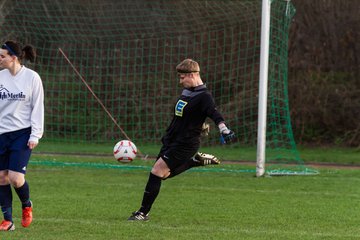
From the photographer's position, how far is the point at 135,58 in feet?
78.1

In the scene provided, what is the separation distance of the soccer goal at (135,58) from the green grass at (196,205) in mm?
5454

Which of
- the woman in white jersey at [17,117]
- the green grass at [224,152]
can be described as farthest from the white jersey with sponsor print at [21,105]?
the green grass at [224,152]

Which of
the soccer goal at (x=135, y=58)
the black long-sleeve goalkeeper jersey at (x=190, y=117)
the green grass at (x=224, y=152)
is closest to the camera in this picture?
the black long-sleeve goalkeeper jersey at (x=190, y=117)

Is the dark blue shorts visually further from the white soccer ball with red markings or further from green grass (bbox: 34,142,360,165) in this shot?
green grass (bbox: 34,142,360,165)

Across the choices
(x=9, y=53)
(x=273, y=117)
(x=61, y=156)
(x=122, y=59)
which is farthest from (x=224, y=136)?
Result: (x=122, y=59)

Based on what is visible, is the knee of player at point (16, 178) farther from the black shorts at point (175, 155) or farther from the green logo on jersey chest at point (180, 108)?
the green logo on jersey chest at point (180, 108)

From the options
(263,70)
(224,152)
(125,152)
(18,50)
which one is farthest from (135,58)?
(18,50)

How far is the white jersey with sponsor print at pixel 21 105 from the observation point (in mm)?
8227

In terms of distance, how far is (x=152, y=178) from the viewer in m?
9.34

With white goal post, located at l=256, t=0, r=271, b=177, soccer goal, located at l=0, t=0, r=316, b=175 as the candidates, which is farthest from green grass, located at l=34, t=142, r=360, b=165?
white goal post, located at l=256, t=0, r=271, b=177

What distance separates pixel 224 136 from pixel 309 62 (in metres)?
20.0

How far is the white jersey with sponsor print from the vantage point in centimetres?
823

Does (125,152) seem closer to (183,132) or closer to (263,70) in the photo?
(263,70)

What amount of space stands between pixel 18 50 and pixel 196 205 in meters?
3.43
